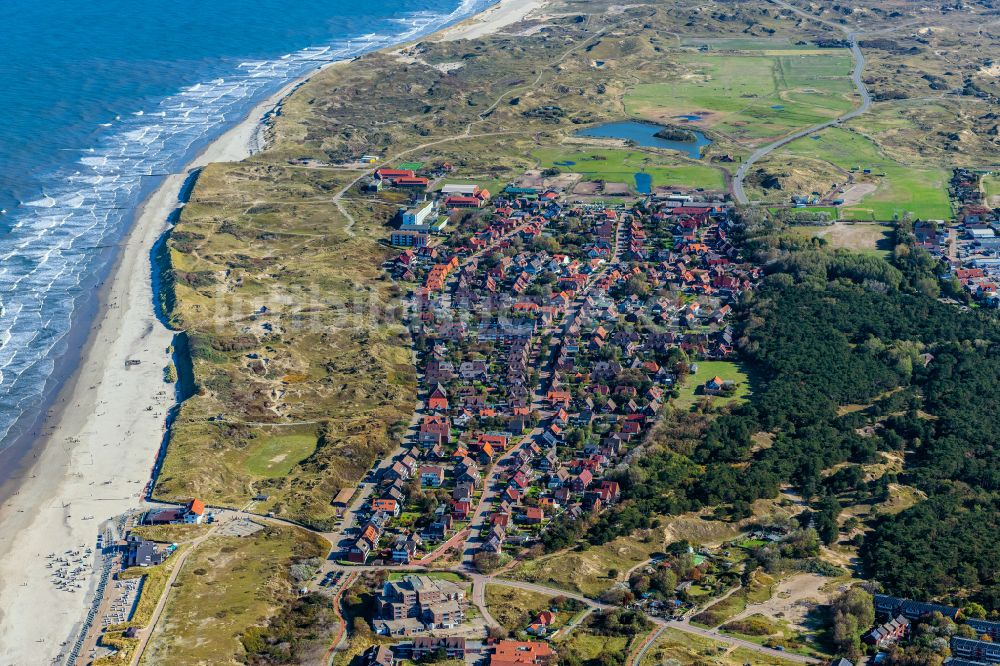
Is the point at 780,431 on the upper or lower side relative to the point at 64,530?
lower

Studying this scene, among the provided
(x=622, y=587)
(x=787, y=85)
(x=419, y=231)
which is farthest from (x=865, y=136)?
(x=622, y=587)

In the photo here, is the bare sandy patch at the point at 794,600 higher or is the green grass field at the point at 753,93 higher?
the green grass field at the point at 753,93

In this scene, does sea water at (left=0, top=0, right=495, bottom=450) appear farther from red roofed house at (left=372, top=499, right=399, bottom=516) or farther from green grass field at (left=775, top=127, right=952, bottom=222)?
green grass field at (left=775, top=127, right=952, bottom=222)

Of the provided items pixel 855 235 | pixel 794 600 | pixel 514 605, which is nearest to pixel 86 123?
pixel 855 235

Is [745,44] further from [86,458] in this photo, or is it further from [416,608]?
[416,608]

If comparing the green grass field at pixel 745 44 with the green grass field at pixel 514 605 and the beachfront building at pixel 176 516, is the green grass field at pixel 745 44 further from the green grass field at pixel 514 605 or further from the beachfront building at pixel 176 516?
the green grass field at pixel 514 605

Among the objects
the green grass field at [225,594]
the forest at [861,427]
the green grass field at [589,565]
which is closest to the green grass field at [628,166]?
the forest at [861,427]

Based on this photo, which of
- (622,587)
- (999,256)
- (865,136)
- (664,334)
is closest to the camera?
(622,587)

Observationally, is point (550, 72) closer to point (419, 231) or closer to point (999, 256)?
point (419, 231)

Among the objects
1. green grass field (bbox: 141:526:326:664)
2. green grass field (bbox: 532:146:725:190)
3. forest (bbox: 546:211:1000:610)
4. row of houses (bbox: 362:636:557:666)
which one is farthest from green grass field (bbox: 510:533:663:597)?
green grass field (bbox: 532:146:725:190)
